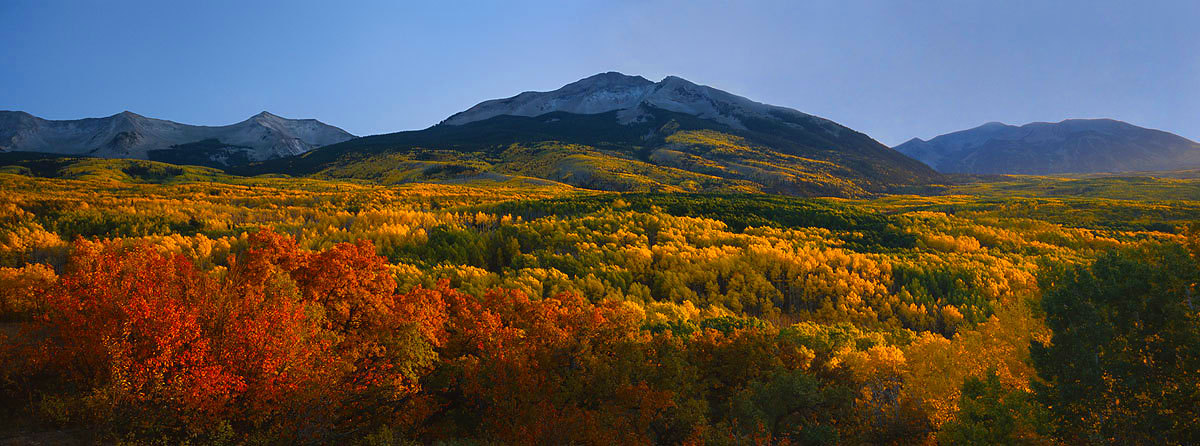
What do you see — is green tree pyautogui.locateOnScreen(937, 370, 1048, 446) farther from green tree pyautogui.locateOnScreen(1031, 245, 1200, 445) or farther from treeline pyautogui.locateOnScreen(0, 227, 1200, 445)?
green tree pyautogui.locateOnScreen(1031, 245, 1200, 445)

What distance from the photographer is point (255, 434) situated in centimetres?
1653

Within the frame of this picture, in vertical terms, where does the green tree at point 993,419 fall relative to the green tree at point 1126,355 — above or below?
below

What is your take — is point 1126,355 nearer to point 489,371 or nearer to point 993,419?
point 993,419

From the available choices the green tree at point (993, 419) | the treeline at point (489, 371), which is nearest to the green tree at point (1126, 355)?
the treeline at point (489, 371)

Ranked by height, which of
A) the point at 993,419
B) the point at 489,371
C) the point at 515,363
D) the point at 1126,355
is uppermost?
the point at 1126,355

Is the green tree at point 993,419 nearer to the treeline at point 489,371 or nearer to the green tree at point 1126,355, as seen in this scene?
the treeline at point 489,371

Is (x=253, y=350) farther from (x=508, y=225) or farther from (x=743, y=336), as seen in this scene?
(x=508, y=225)

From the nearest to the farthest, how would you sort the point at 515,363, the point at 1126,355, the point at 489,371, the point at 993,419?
the point at 1126,355 → the point at 993,419 → the point at 515,363 → the point at 489,371

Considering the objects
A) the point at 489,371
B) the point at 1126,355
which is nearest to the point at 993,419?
the point at 1126,355

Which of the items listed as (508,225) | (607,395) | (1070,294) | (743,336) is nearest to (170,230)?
(508,225)

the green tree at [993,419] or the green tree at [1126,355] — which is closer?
the green tree at [1126,355]

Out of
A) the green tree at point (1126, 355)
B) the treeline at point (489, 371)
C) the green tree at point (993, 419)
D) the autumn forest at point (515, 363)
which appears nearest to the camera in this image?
the treeline at point (489, 371)

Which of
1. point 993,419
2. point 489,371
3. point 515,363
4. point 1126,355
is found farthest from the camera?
point 489,371

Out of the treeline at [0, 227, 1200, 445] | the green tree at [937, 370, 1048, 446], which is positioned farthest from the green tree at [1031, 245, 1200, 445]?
the green tree at [937, 370, 1048, 446]
